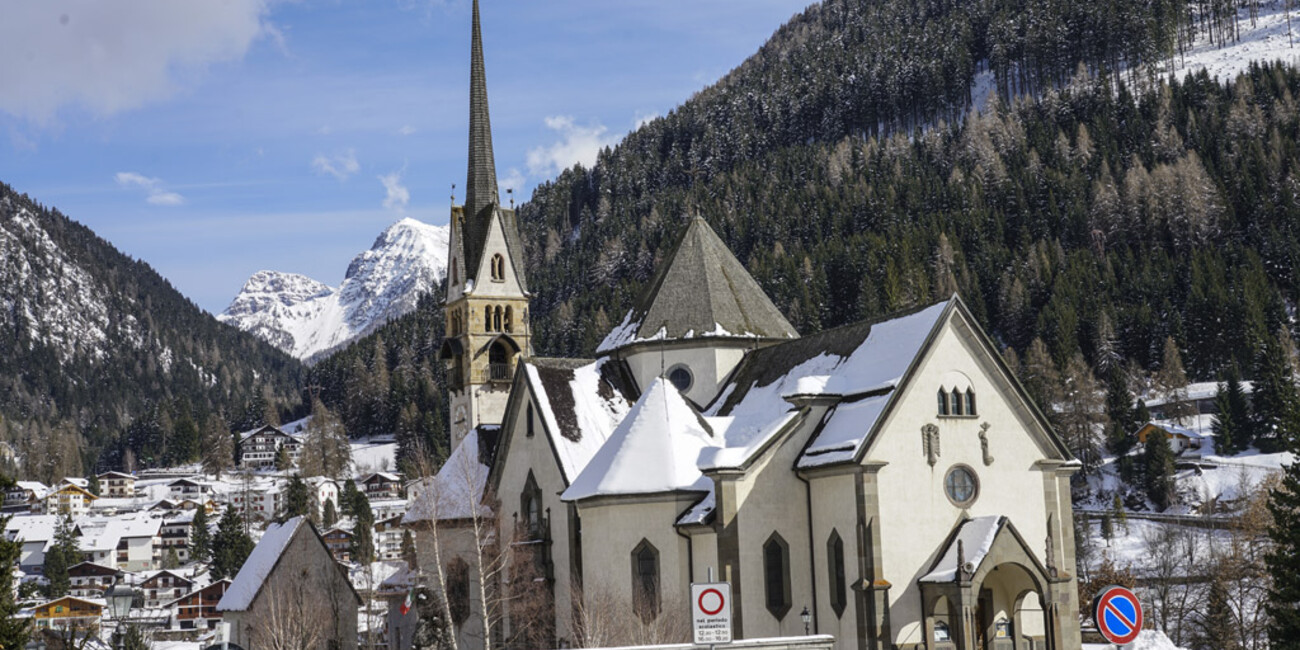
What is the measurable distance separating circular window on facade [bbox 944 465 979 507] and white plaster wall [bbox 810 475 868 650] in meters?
3.32

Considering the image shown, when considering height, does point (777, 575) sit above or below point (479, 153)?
below

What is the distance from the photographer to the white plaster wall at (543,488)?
4931 centimetres

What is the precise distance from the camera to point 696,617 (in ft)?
68.7

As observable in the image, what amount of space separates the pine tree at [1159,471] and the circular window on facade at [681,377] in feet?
275

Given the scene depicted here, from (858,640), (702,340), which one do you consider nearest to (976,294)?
(702,340)

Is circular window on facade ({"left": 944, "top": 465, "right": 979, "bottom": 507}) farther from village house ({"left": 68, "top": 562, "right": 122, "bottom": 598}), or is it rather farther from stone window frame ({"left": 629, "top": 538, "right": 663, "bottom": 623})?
village house ({"left": 68, "top": 562, "right": 122, "bottom": 598})

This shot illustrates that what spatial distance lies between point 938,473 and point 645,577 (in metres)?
9.90

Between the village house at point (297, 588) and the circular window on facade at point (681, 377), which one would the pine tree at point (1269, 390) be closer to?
the circular window on facade at point (681, 377)

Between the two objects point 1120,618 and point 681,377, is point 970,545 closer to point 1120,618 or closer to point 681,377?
point 681,377

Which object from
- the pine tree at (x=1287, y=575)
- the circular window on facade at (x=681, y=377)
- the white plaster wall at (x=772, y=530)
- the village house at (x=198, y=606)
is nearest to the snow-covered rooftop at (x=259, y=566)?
the circular window on facade at (x=681, y=377)

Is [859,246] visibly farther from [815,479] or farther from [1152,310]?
[815,479]

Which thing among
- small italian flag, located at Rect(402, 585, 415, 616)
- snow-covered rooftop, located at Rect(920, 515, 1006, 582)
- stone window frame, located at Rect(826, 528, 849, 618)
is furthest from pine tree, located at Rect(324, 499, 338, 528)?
snow-covered rooftop, located at Rect(920, 515, 1006, 582)

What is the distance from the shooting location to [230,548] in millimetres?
150500

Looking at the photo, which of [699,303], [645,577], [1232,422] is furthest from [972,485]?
[1232,422]
